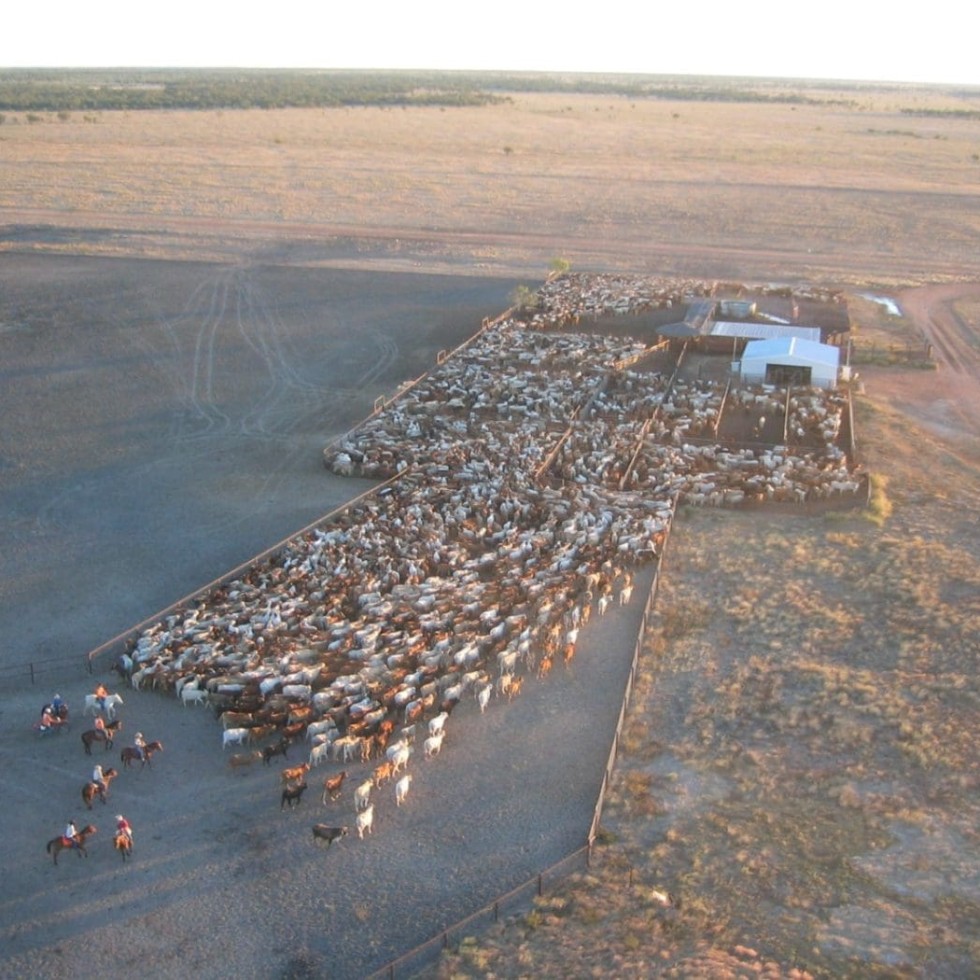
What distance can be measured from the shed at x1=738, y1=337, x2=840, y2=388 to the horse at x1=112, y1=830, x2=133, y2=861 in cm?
2654

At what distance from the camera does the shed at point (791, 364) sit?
34.7m

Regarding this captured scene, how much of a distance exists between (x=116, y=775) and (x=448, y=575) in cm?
821

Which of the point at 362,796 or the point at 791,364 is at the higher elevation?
the point at 791,364

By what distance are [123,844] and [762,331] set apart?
31261 mm

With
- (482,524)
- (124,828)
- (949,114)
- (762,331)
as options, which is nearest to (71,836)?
(124,828)

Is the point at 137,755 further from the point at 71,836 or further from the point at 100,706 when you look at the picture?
the point at 71,836

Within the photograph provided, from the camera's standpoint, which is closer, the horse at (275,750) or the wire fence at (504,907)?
the wire fence at (504,907)

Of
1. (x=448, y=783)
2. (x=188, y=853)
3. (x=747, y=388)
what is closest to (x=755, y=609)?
(x=448, y=783)

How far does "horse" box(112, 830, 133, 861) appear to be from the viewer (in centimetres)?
1406

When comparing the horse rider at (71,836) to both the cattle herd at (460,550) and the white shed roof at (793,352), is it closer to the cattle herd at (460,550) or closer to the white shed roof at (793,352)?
the cattle herd at (460,550)

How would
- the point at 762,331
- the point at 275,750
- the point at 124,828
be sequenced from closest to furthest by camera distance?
the point at 124,828 < the point at 275,750 < the point at 762,331

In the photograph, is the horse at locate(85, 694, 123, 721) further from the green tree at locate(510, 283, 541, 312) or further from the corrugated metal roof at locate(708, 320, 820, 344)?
the green tree at locate(510, 283, 541, 312)

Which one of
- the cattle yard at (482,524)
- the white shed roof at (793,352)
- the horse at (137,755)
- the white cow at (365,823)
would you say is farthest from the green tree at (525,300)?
the white cow at (365,823)

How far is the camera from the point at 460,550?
22.8 meters
